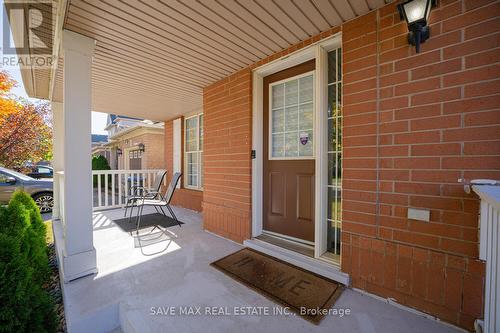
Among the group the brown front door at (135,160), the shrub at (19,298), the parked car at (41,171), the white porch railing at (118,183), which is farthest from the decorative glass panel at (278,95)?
the parked car at (41,171)

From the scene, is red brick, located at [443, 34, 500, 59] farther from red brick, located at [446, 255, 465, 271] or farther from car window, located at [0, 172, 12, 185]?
car window, located at [0, 172, 12, 185]

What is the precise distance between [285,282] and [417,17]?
2.44m

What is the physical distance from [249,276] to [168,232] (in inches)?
75.7

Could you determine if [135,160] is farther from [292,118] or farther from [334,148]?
[334,148]

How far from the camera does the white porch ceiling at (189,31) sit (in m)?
1.84

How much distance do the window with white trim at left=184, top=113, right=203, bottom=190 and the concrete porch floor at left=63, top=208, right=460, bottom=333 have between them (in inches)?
108

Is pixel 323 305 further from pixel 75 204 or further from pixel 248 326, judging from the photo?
pixel 75 204

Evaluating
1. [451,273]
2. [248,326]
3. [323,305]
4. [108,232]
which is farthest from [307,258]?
[108,232]

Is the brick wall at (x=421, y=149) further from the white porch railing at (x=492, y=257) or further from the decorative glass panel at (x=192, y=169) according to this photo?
the decorative glass panel at (x=192, y=169)

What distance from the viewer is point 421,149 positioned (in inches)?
65.5

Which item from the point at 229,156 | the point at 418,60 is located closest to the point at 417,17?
the point at 418,60

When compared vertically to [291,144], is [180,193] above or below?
below

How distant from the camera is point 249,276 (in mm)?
2182

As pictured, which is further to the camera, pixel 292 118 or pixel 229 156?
pixel 229 156
